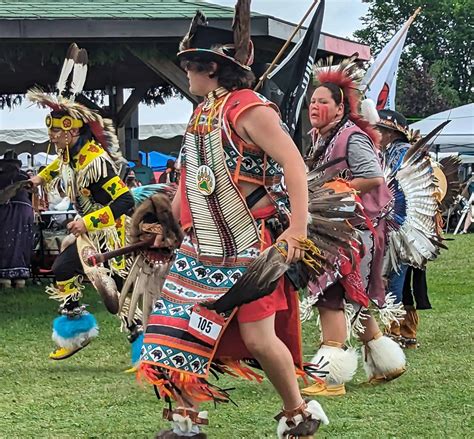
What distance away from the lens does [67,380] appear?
623 cm

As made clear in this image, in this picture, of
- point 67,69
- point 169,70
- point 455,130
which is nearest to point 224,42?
point 67,69

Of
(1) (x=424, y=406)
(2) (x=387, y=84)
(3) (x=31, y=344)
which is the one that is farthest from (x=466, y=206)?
(1) (x=424, y=406)

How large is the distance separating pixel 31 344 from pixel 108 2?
410 centimetres

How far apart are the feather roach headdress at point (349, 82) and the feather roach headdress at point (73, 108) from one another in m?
1.58

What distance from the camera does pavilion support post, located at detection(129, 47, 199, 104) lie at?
32.9 feet

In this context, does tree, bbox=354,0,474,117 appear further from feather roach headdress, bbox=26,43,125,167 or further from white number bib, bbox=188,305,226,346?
white number bib, bbox=188,305,226,346

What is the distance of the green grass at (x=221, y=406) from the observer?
4.79 m

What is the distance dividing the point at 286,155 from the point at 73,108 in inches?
119

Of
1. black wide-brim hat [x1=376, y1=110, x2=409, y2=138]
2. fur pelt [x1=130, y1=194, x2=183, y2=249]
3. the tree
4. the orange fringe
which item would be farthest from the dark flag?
the tree

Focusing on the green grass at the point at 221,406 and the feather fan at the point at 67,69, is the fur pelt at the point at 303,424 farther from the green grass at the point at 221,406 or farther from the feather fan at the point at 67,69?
the feather fan at the point at 67,69

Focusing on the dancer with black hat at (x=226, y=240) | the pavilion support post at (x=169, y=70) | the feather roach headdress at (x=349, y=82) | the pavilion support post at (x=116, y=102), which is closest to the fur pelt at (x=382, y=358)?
the feather roach headdress at (x=349, y=82)

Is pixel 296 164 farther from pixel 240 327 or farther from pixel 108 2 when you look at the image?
pixel 108 2

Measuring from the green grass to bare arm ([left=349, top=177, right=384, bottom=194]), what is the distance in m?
1.07

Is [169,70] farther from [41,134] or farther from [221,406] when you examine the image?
[41,134]
